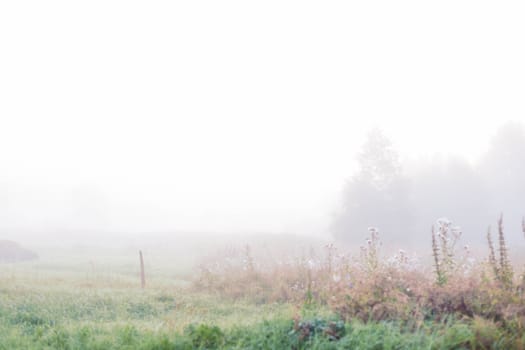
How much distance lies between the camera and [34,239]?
4819 centimetres

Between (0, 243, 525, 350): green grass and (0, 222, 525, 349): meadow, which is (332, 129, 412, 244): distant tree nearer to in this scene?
(0, 222, 525, 349): meadow

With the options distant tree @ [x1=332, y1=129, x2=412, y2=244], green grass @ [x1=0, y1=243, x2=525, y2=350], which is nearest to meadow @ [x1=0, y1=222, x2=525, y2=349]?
green grass @ [x1=0, y1=243, x2=525, y2=350]

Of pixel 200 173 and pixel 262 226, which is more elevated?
pixel 200 173

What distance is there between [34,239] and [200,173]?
56.1 meters

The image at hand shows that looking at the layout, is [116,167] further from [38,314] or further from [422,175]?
[38,314]

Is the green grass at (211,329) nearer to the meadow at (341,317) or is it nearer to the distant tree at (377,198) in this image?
the meadow at (341,317)

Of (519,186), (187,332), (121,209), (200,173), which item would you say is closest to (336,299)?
(187,332)

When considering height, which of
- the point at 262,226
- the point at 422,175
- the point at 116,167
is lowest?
the point at 262,226

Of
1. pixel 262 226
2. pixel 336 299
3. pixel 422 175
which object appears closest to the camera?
pixel 336 299

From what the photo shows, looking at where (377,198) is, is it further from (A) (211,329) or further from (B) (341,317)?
(A) (211,329)

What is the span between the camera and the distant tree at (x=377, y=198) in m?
33.6

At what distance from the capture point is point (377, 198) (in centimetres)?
3369

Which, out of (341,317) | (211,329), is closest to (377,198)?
(341,317)

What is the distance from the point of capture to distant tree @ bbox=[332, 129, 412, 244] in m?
33.6
